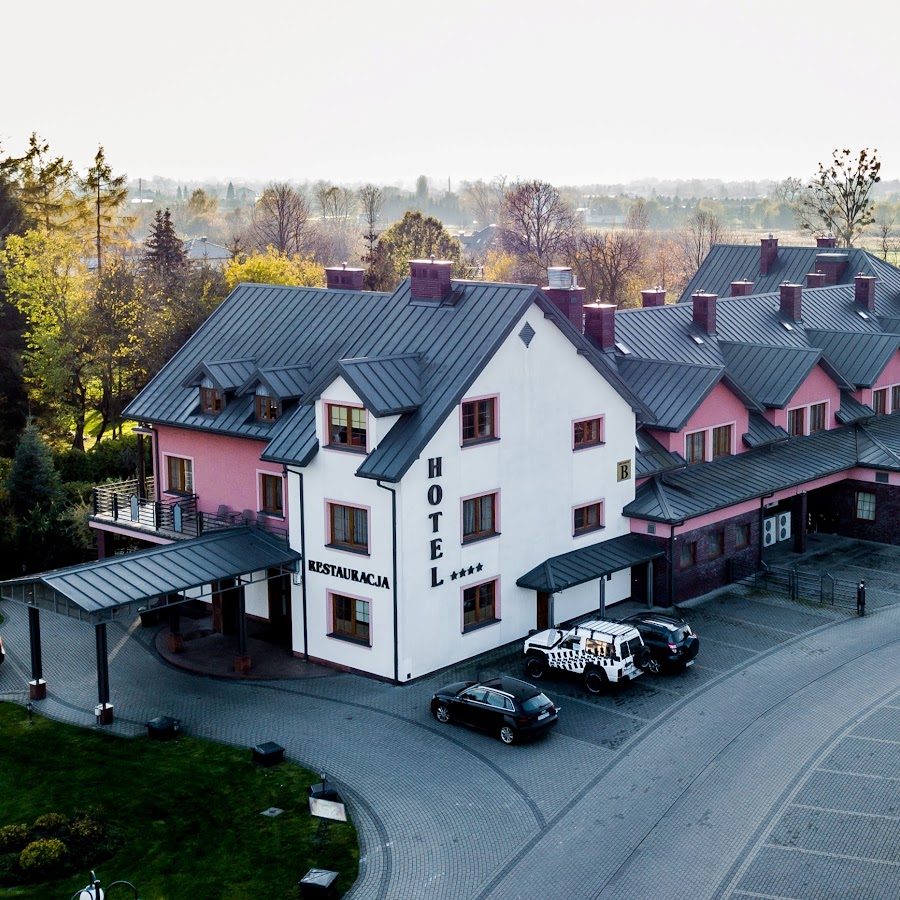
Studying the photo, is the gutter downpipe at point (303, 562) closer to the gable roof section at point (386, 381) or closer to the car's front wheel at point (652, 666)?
the gable roof section at point (386, 381)

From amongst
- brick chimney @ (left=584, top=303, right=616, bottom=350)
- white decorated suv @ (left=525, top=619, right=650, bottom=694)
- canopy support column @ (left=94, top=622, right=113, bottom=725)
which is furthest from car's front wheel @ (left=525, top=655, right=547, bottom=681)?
brick chimney @ (left=584, top=303, right=616, bottom=350)

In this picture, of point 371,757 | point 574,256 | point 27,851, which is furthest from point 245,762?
point 574,256

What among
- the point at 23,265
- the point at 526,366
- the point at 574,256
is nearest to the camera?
the point at 526,366

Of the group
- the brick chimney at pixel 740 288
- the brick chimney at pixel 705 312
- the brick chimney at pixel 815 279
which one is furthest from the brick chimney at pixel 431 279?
the brick chimney at pixel 815 279

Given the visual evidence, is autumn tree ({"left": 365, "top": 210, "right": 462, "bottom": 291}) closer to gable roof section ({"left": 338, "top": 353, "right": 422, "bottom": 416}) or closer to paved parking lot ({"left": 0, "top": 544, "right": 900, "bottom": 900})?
gable roof section ({"left": 338, "top": 353, "right": 422, "bottom": 416})

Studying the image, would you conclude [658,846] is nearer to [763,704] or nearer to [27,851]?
[763,704]

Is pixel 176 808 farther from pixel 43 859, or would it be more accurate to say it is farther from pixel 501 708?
pixel 501 708

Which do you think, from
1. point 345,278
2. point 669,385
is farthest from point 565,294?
point 345,278

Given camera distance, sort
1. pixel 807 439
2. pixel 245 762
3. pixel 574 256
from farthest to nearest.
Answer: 1. pixel 574 256
2. pixel 807 439
3. pixel 245 762
